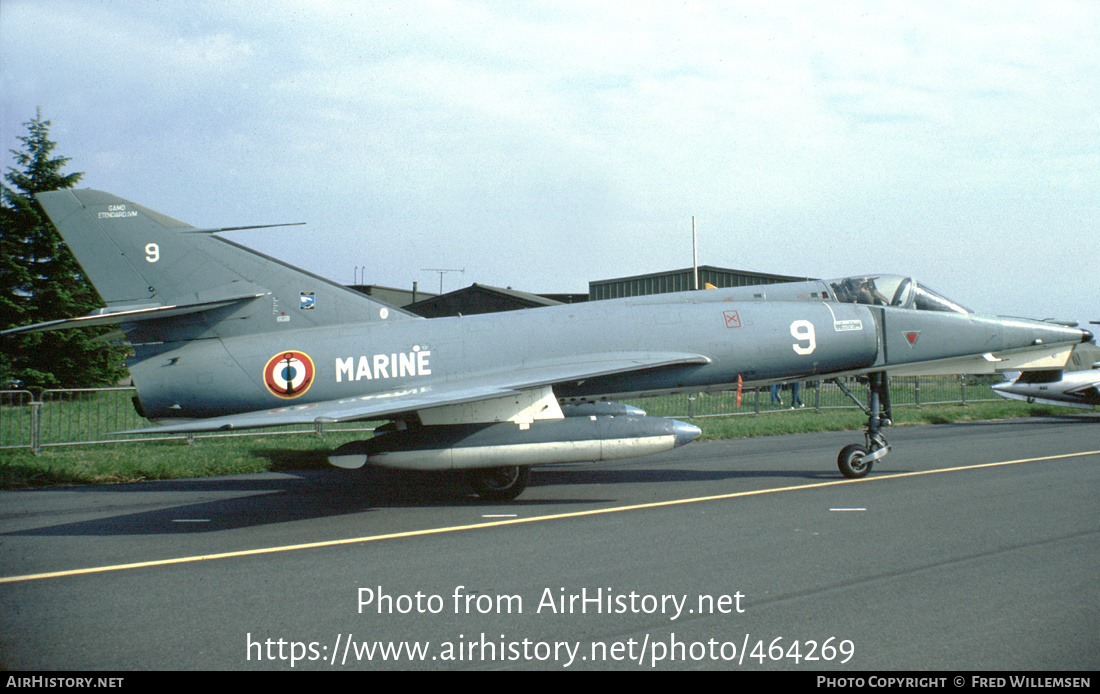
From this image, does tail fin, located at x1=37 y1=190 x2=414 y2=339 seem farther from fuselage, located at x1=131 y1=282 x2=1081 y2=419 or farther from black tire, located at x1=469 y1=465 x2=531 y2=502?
black tire, located at x1=469 y1=465 x2=531 y2=502

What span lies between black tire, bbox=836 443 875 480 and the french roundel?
710cm

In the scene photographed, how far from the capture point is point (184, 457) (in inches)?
504

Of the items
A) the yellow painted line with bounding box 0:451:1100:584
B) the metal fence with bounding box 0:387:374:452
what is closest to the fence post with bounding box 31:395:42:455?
the metal fence with bounding box 0:387:374:452

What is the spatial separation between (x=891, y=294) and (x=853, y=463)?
8.42 feet

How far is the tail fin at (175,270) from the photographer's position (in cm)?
960

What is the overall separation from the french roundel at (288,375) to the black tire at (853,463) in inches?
280

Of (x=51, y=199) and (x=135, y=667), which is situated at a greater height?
(x=51, y=199)

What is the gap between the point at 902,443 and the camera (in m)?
14.9

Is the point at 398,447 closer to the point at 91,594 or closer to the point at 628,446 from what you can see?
the point at 628,446

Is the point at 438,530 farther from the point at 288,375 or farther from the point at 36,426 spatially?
the point at 36,426

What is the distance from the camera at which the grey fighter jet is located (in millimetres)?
8734

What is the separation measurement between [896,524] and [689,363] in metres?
3.33

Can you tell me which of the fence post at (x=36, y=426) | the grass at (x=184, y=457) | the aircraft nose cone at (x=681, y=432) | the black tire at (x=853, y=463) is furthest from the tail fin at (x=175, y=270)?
the black tire at (x=853, y=463)

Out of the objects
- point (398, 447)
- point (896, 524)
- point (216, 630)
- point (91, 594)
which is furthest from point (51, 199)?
point (896, 524)
